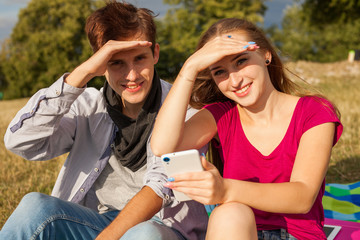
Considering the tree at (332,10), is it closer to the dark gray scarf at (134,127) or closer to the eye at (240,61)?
the dark gray scarf at (134,127)

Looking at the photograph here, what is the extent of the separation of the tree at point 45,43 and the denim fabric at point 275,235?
24.2 m

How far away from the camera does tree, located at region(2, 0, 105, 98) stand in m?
27.1

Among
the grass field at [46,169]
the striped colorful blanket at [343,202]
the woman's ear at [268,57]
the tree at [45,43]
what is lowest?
the tree at [45,43]

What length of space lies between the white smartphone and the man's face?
0.92m

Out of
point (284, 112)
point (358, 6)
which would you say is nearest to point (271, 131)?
point (284, 112)

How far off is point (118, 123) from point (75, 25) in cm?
2528

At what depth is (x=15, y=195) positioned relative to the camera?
4.51 m

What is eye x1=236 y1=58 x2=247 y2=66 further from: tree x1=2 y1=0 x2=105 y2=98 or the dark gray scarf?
tree x1=2 y1=0 x2=105 y2=98

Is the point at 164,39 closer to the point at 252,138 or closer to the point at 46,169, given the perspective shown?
the point at 46,169

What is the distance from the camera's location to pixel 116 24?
2844 mm

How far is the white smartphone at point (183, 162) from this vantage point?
6.65ft

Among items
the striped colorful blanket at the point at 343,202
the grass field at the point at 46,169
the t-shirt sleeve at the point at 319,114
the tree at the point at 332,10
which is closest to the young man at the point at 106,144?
the t-shirt sleeve at the point at 319,114

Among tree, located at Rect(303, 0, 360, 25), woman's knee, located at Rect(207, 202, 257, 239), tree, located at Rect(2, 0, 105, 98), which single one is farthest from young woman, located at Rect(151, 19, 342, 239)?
tree, located at Rect(2, 0, 105, 98)

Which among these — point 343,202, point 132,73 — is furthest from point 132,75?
point 343,202
